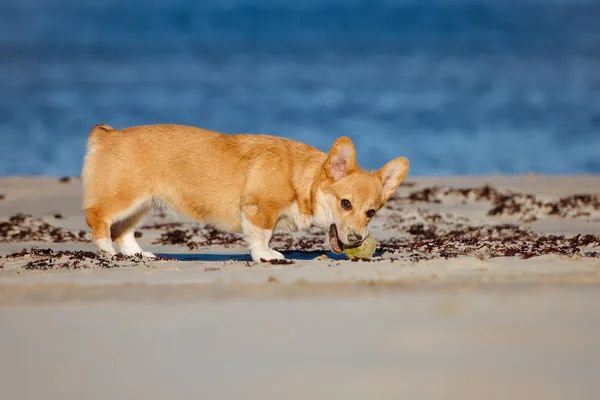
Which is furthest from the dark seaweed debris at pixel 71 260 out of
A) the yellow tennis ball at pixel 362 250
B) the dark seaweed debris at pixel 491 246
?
the dark seaweed debris at pixel 491 246

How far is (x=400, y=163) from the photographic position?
761 centimetres

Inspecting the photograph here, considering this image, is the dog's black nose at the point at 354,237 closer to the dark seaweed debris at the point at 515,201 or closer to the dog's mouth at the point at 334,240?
the dog's mouth at the point at 334,240

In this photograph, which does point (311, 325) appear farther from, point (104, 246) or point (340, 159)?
point (104, 246)

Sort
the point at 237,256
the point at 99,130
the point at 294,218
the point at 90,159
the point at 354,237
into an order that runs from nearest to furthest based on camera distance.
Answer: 1. the point at 354,237
2. the point at 294,218
3. the point at 90,159
4. the point at 99,130
5. the point at 237,256

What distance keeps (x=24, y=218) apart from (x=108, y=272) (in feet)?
17.1

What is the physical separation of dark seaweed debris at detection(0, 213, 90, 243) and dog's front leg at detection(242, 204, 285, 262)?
3.00 meters

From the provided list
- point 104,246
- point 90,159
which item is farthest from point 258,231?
point 90,159

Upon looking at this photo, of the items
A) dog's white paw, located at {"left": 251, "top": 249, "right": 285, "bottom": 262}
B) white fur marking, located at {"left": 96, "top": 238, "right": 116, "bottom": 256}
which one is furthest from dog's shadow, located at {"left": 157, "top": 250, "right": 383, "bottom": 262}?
white fur marking, located at {"left": 96, "top": 238, "right": 116, "bottom": 256}

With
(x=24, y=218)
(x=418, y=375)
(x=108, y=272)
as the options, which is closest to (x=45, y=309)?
(x=108, y=272)

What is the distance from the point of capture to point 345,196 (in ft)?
23.5

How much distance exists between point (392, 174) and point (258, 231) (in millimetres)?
1216

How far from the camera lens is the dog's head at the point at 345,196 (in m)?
7.12

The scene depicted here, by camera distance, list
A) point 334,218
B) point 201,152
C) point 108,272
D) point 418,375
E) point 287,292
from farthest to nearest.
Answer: point 201,152, point 334,218, point 108,272, point 287,292, point 418,375

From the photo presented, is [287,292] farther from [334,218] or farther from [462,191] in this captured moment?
[462,191]
